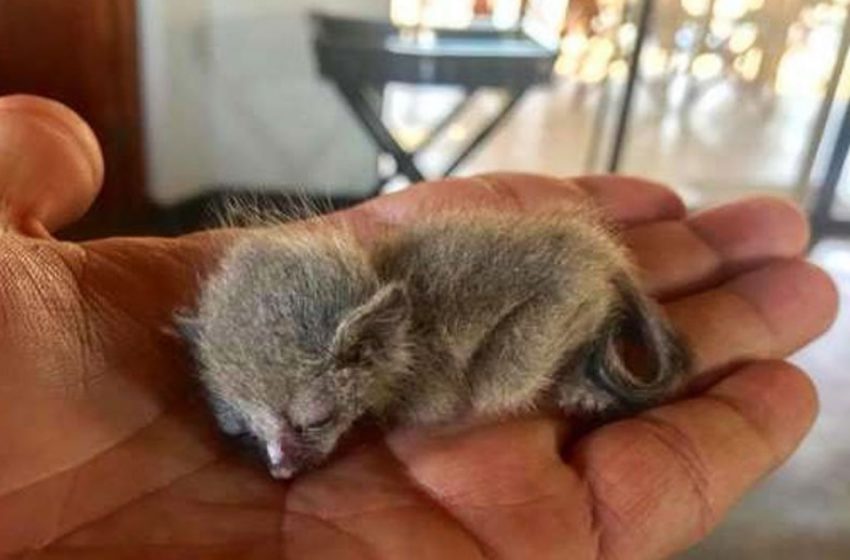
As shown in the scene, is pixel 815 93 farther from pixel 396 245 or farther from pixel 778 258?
pixel 396 245

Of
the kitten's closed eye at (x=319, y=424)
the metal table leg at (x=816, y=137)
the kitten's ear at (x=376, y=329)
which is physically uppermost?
the kitten's ear at (x=376, y=329)

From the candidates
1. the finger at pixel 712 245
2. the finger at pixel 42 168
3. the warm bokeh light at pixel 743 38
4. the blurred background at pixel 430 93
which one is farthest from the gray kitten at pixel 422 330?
the warm bokeh light at pixel 743 38

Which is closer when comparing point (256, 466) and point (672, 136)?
point (256, 466)

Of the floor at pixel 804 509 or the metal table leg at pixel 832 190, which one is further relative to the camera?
the metal table leg at pixel 832 190

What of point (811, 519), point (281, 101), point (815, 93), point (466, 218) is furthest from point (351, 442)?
point (815, 93)

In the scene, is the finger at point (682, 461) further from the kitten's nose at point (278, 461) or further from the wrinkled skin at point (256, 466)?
the kitten's nose at point (278, 461)

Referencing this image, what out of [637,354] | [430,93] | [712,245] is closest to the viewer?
[637,354]

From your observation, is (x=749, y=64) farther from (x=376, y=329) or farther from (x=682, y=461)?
(x=376, y=329)

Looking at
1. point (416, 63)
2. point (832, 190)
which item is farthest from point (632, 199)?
point (832, 190)
